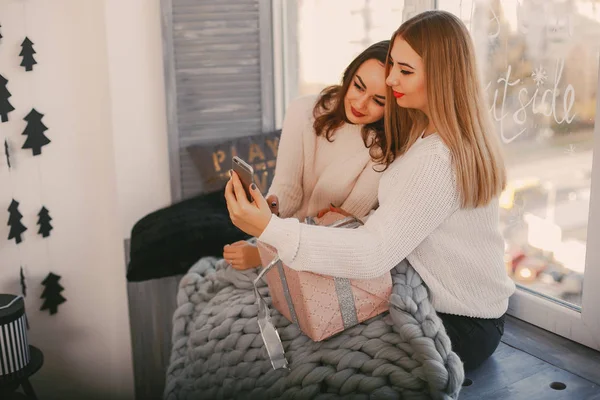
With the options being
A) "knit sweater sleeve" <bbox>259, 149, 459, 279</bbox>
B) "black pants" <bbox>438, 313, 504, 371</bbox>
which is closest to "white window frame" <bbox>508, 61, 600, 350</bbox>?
"black pants" <bbox>438, 313, 504, 371</bbox>

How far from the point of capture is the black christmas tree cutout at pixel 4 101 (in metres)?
2.21

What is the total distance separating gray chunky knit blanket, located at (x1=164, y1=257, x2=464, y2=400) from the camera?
121 centimetres

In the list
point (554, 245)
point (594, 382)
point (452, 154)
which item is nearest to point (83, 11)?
point (452, 154)

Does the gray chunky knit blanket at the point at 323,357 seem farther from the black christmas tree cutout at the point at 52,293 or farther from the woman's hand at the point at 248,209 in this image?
the black christmas tree cutout at the point at 52,293

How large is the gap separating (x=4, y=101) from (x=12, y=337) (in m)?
0.80

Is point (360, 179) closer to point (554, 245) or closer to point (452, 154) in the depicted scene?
point (452, 154)

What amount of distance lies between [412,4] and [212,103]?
2.87ft

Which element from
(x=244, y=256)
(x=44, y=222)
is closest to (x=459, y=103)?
(x=244, y=256)

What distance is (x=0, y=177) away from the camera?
2287mm

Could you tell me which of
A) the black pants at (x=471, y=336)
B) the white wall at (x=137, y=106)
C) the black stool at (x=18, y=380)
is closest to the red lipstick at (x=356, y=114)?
the black pants at (x=471, y=336)

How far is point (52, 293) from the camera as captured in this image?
96.1 inches

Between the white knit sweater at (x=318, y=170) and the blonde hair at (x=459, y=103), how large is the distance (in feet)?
1.12

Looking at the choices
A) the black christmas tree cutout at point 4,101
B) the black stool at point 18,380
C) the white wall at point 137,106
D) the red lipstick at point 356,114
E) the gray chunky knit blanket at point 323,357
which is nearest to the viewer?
the gray chunky knit blanket at point 323,357

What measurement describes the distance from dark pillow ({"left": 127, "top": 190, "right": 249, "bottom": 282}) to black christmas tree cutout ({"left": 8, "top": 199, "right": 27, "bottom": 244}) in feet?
1.61
